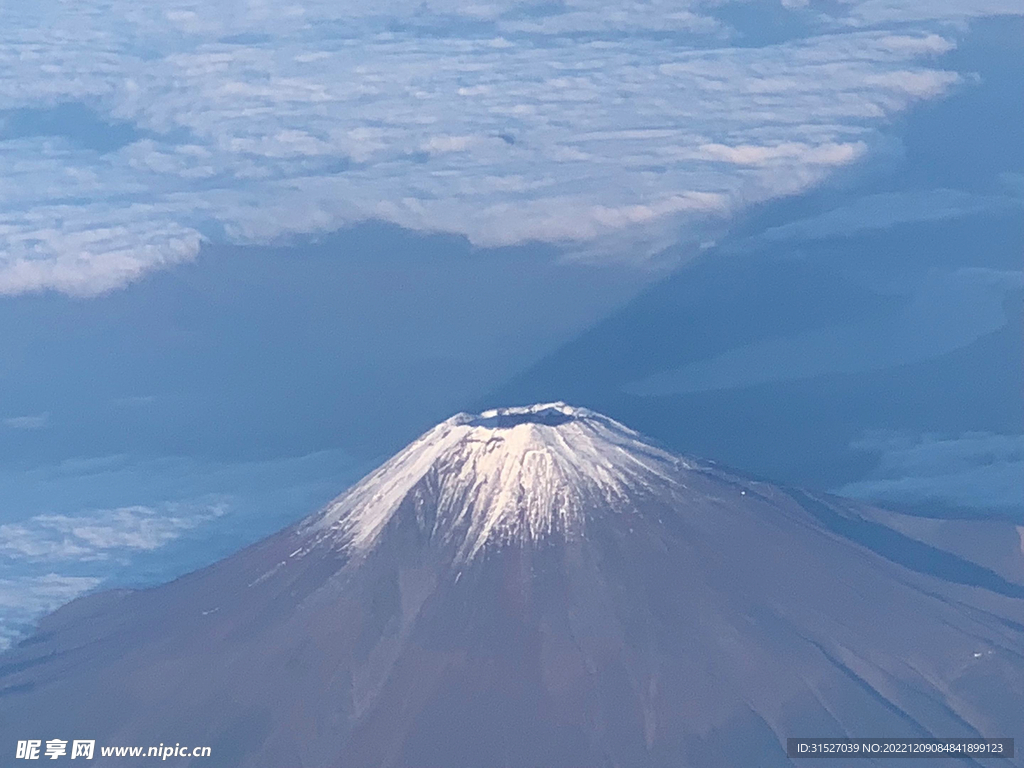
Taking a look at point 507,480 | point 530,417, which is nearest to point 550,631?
point 507,480

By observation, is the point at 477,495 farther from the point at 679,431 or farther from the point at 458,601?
the point at 679,431

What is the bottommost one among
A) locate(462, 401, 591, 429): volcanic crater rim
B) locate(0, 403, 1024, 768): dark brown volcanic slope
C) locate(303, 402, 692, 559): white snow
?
locate(0, 403, 1024, 768): dark brown volcanic slope

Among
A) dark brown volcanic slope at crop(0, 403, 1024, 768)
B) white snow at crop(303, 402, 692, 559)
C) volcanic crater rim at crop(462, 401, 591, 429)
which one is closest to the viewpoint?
dark brown volcanic slope at crop(0, 403, 1024, 768)

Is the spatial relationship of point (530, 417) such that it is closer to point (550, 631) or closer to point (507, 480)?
point (507, 480)

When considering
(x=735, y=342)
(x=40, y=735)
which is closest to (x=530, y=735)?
(x=40, y=735)

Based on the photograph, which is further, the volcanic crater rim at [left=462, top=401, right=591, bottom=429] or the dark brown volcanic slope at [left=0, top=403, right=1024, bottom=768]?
the volcanic crater rim at [left=462, top=401, right=591, bottom=429]
